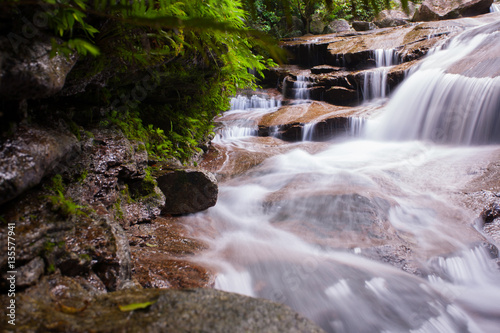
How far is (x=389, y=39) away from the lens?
12.9 m

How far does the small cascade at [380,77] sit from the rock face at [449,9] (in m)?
5.97

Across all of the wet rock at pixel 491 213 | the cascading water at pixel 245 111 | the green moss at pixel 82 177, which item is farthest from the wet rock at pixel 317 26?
the green moss at pixel 82 177

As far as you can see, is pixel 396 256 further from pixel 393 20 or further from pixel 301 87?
pixel 393 20

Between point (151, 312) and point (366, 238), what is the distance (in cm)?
302

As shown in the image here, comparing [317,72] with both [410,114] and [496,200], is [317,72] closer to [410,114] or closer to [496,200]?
[410,114]

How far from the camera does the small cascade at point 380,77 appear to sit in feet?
35.6

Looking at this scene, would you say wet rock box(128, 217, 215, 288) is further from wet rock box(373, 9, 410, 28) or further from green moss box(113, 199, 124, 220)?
wet rock box(373, 9, 410, 28)

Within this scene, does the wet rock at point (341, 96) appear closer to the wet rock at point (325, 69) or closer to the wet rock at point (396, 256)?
the wet rock at point (325, 69)

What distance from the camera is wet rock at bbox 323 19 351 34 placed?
18.9m

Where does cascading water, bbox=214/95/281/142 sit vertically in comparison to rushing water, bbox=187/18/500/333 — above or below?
above

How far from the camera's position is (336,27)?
62.8ft

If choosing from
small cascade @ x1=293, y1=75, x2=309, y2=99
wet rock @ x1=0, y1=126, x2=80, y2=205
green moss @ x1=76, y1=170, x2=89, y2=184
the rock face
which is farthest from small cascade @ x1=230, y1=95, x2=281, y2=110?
wet rock @ x1=0, y1=126, x2=80, y2=205

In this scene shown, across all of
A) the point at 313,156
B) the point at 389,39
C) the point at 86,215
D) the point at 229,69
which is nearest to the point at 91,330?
the point at 86,215

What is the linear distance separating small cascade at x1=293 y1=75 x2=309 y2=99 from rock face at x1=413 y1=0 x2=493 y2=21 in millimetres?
8624
